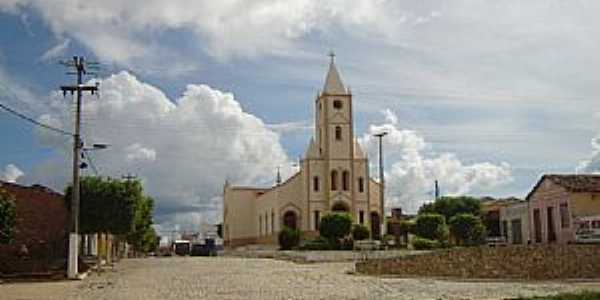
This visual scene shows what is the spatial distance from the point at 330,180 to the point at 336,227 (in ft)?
64.4

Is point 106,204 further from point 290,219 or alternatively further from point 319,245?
point 290,219

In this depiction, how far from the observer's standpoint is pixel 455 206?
235ft

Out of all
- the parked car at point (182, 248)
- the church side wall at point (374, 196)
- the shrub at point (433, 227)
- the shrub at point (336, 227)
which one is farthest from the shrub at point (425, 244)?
the parked car at point (182, 248)

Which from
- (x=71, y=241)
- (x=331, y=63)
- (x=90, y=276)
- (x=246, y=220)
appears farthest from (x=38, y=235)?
(x=246, y=220)

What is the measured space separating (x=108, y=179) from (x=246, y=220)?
5455 cm

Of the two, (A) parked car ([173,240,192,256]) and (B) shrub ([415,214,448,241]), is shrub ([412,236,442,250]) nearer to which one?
(B) shrub ([415,214,448,241])

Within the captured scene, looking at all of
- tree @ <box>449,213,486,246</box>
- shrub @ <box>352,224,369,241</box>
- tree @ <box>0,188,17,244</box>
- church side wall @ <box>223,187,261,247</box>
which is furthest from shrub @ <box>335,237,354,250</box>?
church side wall @ <box>223,187,261,247</box>

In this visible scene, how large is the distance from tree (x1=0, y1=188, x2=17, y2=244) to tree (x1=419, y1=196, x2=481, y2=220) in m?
47.0

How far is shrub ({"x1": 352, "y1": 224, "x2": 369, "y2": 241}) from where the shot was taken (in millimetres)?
62594

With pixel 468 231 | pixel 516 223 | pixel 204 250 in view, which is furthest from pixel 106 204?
pixel 204 250

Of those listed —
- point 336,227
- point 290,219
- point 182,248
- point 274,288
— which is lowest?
point 274,288

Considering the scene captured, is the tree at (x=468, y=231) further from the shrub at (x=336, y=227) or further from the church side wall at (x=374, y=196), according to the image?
the church side wall at (x=374, y=196)

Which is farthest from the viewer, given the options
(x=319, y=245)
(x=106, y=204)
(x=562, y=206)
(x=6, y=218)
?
(x=319, y=245)

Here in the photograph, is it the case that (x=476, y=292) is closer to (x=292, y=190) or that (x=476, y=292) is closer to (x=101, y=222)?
(x=101, y=222)
